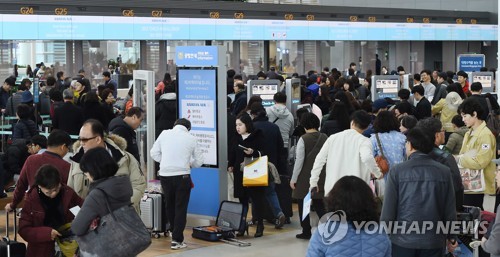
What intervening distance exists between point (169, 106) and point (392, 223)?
20.8 ft

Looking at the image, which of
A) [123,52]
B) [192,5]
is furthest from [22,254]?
[192,5]

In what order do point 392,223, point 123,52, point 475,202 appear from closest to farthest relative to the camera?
1. point 392,223
2. point 475,202
3. point 123,52

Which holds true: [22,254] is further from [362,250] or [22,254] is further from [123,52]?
[123,52]

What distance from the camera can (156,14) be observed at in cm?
2108

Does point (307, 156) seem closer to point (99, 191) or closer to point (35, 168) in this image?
point (35, 168)

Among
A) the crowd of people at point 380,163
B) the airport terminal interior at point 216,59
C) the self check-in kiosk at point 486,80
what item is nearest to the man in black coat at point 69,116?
the airport terminal interior at point 216,59

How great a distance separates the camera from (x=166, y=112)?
12.1 m

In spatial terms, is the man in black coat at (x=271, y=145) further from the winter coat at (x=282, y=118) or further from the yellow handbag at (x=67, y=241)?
the yellow handbag at (x=67, y=241)

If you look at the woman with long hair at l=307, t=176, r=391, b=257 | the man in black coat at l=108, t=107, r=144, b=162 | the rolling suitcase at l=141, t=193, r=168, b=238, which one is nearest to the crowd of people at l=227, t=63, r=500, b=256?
the woman with long hair at l=307, t=176, r=391, b=257

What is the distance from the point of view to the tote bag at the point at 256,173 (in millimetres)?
10203

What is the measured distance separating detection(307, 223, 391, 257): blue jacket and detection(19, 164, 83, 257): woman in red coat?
2.60 m

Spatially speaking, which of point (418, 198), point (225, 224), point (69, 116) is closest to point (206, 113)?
point (225, 224)

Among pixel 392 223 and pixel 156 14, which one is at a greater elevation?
pixel 156 14

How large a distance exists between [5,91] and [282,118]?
7.09 m
